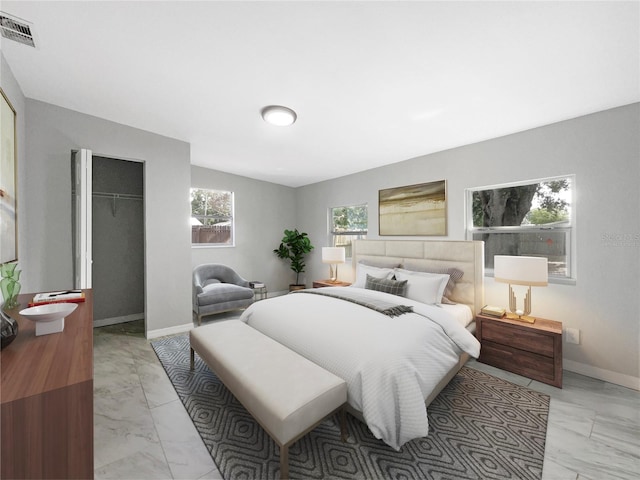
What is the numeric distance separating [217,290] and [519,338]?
3.95m

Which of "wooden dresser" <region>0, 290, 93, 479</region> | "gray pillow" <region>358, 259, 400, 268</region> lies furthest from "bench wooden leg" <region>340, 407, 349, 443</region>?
"gray pillow" <region>358, 259, 400, 268</region>

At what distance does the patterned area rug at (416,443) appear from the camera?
154 centimetres

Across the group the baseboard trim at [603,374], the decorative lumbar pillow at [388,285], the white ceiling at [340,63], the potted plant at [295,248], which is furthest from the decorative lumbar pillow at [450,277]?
the potted plant at [295,248]

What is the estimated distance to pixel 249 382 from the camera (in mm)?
1654

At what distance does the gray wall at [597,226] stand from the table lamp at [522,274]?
276mm

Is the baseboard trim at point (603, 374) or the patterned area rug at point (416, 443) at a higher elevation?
the baseboard trim at point (603, 374)

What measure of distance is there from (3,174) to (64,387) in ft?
6.41

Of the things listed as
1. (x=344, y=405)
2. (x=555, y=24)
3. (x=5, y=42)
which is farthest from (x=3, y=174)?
(x=555, y=24)

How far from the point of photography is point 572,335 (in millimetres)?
2641

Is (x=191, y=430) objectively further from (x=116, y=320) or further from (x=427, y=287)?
(x=116, y=320)

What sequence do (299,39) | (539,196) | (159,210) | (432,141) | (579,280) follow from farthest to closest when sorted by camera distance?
(159,210) < (432,141) < (539,196) < (579,280) < (299,39)

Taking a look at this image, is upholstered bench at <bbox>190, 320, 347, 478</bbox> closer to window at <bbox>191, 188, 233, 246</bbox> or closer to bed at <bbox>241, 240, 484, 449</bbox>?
bed at <bbox>241, 240, 484, 449</bbox>

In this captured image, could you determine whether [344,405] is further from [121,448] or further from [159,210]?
[159,210]

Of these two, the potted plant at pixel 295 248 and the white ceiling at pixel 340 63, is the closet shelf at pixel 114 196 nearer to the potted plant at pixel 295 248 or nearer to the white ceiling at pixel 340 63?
the white ceiling at pixel 340 63
